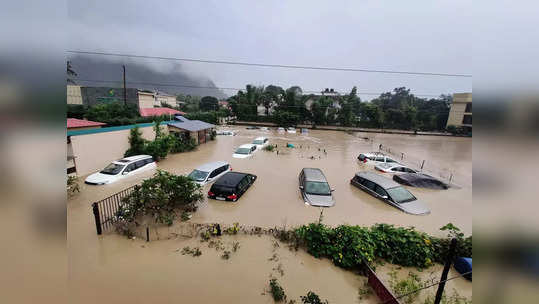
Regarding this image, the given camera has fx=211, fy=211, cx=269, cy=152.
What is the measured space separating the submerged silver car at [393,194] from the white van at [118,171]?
1225cm

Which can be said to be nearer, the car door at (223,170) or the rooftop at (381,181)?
the rooftop at (381,181)

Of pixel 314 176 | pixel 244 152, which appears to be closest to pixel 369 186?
pixel 314 176

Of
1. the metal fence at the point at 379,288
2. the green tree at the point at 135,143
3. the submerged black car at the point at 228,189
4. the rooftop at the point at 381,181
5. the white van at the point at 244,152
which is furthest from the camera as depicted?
the white van at the point at 244,152

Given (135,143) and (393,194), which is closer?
(393,194)

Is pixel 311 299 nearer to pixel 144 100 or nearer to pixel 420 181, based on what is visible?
pixel 420 181

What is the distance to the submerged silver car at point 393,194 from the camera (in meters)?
9.15

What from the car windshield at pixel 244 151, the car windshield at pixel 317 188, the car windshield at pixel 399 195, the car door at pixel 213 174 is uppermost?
the car windshield at pixel 244 151

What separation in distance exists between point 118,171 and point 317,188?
9.91 metres

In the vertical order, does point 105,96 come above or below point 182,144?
above

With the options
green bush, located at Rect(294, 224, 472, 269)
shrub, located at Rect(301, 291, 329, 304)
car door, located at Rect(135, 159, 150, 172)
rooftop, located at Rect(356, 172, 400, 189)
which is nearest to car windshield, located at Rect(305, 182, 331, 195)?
rooftop, located at Rect(356, 172, 400, 189)

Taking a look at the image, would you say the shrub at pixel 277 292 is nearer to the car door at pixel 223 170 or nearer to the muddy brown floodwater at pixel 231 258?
the muddy brown floodwater at pixel 231 258

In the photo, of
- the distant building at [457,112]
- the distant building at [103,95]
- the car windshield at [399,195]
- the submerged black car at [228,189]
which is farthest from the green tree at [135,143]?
the distant building at [457,112]

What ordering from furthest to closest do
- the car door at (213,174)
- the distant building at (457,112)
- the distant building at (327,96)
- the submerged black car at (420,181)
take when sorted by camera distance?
1. the distant building at (327,96)
2. the distant building at (457,112)
3. the submerged black car at (420,181)
4. the car door at (213,174)

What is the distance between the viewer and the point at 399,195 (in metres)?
9.64
